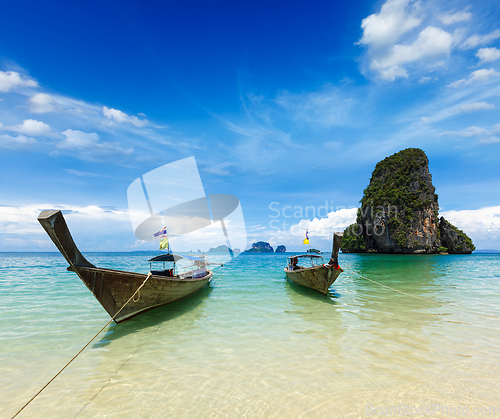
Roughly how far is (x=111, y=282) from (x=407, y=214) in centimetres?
8475

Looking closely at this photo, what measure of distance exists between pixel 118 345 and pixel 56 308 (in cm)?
628

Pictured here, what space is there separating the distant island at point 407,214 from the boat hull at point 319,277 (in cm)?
7161

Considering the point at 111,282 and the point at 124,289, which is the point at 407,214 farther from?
the point at 111,282

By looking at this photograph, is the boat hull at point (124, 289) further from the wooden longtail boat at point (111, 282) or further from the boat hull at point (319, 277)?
the boat hull at point (319, 277)

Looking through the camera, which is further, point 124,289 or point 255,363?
point 124,289

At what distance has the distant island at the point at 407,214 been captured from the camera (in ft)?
236

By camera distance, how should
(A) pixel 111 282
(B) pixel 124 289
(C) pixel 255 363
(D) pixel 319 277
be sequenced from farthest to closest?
(D) pixel 319 277, (B) pixel 124 289, (A) pixel 111 282, (C) pixel 255 363

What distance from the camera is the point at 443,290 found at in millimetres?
14812

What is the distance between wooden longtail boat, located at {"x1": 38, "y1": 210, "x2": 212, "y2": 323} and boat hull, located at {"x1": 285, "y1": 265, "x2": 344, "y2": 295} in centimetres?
713

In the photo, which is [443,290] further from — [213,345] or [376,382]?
[213,345]

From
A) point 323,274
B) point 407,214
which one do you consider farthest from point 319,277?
point 407,214

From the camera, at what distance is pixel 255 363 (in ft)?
18.5

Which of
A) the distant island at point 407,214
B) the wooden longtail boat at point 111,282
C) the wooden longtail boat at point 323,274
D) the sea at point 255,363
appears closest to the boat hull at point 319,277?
the wooden longtail boat at point 323,274

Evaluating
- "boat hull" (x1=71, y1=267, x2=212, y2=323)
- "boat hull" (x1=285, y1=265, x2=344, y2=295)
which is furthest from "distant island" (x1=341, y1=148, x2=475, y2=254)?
"boat hull" (x1=71, y1=267, x2=212, y2=323)
